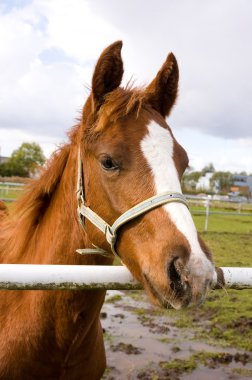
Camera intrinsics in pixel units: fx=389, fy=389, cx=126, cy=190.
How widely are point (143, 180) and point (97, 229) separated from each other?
43 cm

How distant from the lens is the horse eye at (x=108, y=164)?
2.04 meters

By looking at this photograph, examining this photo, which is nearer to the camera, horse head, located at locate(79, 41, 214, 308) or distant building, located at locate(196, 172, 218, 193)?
horse head, located at locate(79, 41, 214, 308)

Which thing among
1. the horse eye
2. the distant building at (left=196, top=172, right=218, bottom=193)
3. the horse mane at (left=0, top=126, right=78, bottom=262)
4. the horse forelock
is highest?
the distant building at (left=196, top=172, right=218, bottom=193)

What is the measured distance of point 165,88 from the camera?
245cm

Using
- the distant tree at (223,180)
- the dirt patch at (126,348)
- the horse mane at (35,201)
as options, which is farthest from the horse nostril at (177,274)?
the distant tree at (223,180)

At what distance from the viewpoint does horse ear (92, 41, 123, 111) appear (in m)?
2.15

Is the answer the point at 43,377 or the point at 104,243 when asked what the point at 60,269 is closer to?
the point at 104,243

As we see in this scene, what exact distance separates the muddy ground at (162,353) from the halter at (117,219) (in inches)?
73.9

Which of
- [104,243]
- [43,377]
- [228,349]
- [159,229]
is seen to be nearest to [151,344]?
[228,349]

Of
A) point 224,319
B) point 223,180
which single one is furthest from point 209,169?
point 224,319

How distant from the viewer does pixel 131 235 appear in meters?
1.95

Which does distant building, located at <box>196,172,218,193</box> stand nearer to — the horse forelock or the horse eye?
the horse forelock

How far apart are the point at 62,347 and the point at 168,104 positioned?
1.67m

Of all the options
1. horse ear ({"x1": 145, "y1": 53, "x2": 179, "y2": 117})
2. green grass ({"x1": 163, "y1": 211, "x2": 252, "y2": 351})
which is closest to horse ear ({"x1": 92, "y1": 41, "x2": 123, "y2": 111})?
horse ear ({"x1": 145, "y1": 53, "x2": 179, "y2": 117})
